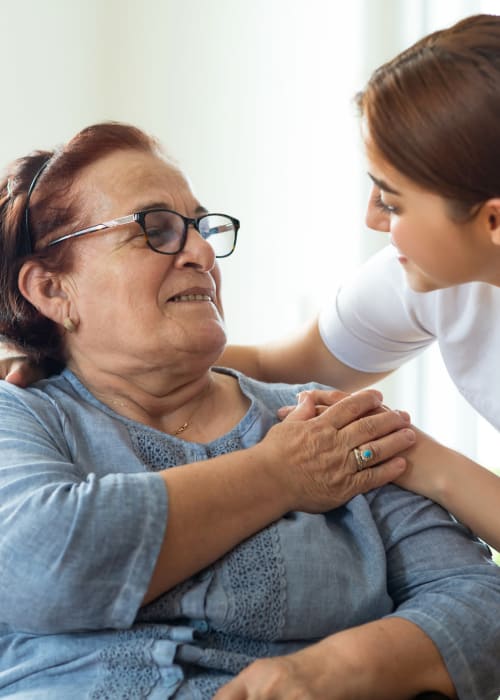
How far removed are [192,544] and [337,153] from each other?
2311mm

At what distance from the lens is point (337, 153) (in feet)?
10.9

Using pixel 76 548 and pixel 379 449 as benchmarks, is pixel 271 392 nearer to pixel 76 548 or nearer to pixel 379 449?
pixel 379 449

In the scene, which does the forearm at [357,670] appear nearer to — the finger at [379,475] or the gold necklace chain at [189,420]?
the finger at [379,475]

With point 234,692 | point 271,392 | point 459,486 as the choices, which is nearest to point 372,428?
point 459,486

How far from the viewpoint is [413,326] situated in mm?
1909

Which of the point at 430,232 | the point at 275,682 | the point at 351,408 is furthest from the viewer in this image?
the point at 351,408

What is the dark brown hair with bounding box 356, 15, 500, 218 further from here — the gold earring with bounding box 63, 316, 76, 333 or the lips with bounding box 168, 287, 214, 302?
the gold earring with bounding box 63, 316, 76, 333

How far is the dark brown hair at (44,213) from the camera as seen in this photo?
159 centimetres

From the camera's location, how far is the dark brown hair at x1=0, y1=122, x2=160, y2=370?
1595 millimetres

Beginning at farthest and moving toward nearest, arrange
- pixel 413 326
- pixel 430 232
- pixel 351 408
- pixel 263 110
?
pixel 263 110, pixel 413 326, pixel 351 408, pixel 430 232

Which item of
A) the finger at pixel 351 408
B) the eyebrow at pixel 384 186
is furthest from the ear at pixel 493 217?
the finger at pixel 351 408

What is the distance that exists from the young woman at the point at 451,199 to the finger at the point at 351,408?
0.44 ft

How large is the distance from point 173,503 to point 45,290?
0.55m

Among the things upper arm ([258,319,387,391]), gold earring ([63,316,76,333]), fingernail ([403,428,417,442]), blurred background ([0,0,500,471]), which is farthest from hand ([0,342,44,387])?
blurred background ([0,0,500,471])
